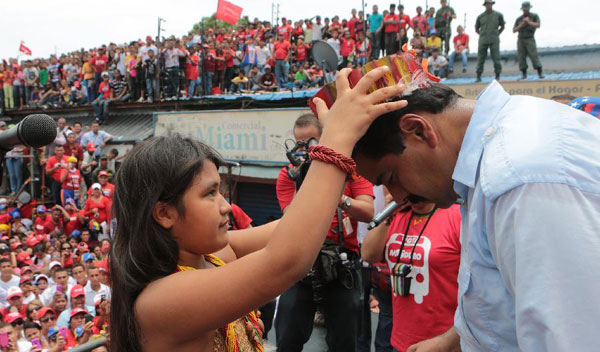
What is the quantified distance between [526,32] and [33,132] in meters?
12.5

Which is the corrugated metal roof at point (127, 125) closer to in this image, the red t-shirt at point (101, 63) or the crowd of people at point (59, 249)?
the crowd of people at point (59, 249)

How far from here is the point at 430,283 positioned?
9.51 ft

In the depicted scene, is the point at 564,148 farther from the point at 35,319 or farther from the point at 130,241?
the point at 35,319

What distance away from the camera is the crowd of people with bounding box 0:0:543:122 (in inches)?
561

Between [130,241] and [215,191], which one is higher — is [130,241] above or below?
below

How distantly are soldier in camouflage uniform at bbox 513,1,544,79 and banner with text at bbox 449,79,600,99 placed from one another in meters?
1.68

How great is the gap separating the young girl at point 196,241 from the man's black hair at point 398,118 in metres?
0.08

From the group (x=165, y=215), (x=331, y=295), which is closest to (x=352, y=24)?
(x=331, y=295)

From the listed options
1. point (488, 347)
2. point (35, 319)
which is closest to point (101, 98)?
point (35, 319)

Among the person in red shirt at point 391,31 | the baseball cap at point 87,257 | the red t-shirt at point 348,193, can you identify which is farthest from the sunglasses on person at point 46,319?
the person in red shirt at point 391,31

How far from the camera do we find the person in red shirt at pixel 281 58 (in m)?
16.1

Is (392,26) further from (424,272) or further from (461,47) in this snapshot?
(424,272)

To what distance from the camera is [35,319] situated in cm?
609

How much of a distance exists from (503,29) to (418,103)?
12359 mm
